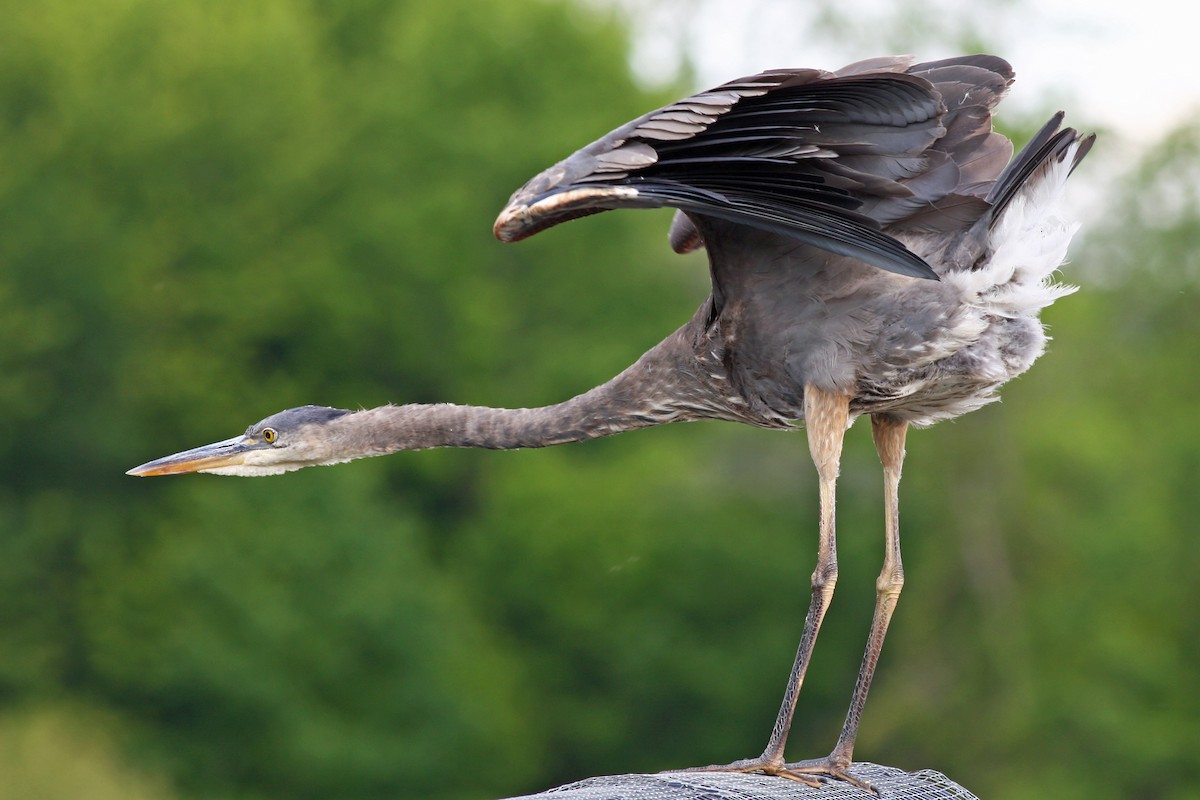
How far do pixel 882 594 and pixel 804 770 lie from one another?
871mm

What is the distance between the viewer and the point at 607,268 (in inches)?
1243

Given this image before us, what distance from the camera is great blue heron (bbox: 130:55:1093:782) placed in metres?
4.92

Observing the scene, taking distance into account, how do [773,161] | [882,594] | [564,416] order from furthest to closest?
[564,416]
[882,594]
[773,161]

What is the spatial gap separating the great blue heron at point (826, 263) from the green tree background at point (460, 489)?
19.0m

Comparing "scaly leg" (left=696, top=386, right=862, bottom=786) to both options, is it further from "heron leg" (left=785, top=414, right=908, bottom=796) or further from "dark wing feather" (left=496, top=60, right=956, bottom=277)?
"dark wing feather" (left=496, top=60, right=956, bottom=277)

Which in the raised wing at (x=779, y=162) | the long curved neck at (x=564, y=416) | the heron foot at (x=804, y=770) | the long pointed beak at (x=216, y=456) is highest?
the raised wing at (x=779, y=162)

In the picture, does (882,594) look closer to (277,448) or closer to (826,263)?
(826,263)

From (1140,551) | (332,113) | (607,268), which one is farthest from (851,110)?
(332,113)

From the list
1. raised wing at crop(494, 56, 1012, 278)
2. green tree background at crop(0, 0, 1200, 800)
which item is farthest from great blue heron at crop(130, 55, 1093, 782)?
green tree background at crop(0, 0, 1200, 800)

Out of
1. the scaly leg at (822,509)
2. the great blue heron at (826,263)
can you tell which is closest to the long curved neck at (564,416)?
the great blue heron at (826,263)

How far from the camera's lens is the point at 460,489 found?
32375 millimetres

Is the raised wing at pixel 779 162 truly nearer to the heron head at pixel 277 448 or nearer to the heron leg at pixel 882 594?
the heron leg at pixel 882 594

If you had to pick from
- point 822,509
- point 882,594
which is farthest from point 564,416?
point 882,594

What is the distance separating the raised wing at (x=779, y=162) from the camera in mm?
4832
